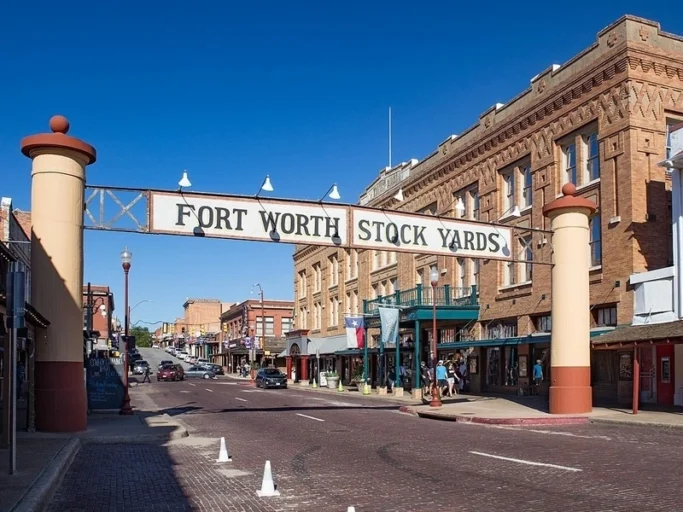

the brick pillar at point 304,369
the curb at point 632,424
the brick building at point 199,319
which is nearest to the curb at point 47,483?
the curb at point 632,424

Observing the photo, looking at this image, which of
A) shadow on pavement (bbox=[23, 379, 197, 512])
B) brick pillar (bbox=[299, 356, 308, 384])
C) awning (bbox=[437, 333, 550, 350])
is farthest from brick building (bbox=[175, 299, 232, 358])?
shadow on pavement (bbox=[23, 379, 197, 512])

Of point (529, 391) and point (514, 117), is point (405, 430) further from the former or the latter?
point (514, 117)

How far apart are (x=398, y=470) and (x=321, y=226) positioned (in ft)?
33.8

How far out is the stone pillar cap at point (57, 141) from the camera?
17.5m

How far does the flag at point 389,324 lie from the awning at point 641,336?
41.0 feet

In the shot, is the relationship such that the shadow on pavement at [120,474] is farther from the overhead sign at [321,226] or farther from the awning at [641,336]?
the awning at [641,336]

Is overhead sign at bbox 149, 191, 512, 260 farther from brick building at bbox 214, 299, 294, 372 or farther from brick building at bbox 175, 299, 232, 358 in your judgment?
brick building at bbox 175, 299, 232, 358

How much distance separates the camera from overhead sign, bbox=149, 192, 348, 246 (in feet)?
64.3

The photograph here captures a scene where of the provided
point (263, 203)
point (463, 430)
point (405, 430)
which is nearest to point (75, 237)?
point (263, 203)

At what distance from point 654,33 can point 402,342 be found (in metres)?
23.7

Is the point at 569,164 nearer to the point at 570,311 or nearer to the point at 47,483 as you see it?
the point at 570,311

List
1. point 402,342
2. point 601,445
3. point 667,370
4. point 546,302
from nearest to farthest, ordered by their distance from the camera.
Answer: point 601,445
point 667,370
point 546,302
point 402,342

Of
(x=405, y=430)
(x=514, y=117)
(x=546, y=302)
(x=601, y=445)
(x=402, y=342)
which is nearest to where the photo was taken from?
(x=601, y=445)

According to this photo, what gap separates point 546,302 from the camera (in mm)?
31719
